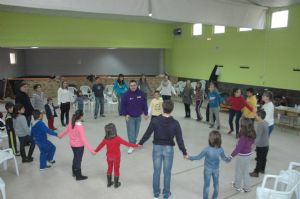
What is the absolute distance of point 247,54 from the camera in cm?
1038

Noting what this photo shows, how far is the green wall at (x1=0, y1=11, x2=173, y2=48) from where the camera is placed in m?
11.0

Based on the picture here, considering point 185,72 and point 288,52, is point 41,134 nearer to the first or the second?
point 288,52

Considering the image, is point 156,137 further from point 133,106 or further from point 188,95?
point 188,95

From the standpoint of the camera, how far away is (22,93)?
6.01 m

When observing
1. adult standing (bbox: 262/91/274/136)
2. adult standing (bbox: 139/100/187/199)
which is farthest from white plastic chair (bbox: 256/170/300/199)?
adult standing (bbox: 262/91/274/136)

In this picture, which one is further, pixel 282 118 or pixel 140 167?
pixel 282 118

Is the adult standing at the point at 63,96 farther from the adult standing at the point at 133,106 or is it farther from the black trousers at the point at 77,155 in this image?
the black trousers at the point at 77,155

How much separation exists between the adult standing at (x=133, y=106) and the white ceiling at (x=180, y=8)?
165 cm

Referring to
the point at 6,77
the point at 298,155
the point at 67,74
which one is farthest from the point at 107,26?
the point at 298,155

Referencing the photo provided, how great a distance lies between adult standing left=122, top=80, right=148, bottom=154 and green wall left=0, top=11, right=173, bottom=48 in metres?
7.68

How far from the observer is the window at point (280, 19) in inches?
354

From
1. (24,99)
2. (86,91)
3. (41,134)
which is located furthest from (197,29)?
(41,134)

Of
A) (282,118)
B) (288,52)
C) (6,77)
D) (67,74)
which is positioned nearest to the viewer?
(282,118)

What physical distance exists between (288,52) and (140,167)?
6879mm
